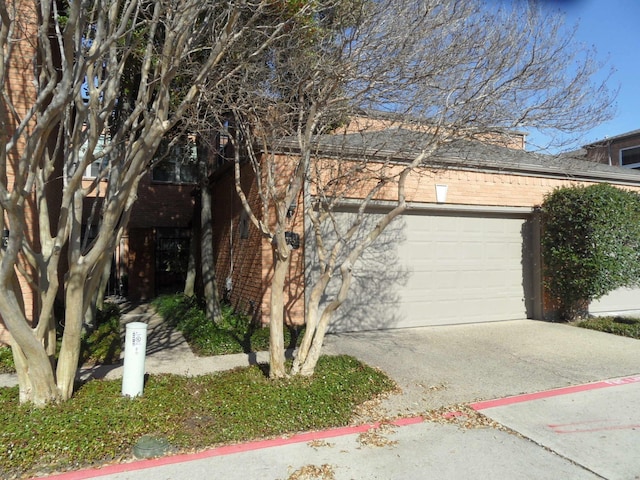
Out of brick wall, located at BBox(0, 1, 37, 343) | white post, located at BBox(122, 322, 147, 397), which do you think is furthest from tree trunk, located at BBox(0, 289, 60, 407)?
brick wall, located at BBox(0, 1, 37, 343)

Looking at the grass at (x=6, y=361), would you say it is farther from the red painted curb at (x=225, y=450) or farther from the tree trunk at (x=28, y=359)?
the red painted curb at (x=225, y=450)

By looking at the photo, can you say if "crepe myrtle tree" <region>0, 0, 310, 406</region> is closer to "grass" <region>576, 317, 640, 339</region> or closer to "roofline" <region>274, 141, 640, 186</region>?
"roofline" <region>274, 141, 640, 186</region>

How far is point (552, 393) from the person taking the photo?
5719 millimetres

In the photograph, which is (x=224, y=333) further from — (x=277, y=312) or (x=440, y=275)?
(x=440, y=275)

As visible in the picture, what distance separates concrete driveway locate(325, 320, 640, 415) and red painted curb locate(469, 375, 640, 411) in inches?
4.6

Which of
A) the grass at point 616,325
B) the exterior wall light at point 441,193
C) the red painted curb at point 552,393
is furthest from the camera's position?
the exterior wall light at point 441,193

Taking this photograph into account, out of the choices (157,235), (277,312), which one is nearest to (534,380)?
(277,312)

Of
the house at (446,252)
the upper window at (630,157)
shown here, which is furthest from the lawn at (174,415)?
the upper window at (630,157)

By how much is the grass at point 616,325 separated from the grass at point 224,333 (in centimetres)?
619

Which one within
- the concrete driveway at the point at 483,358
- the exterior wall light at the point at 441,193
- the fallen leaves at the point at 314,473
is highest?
the exterior wall light at the point at 441,193

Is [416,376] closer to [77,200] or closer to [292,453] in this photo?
[292,453]

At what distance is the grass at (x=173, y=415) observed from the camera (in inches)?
154

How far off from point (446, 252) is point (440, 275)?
51 centimetres

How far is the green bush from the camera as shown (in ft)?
31.0
